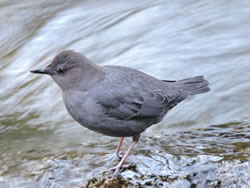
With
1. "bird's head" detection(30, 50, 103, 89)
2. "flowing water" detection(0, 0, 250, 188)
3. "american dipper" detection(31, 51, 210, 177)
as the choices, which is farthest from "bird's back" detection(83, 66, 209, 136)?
"flowing water" detection(0, 0, 250, 188)

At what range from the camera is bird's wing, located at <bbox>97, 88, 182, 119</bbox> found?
12.3ft

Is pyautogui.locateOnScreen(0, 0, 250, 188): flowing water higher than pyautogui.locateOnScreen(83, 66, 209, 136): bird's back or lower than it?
lower

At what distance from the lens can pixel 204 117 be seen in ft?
16.8

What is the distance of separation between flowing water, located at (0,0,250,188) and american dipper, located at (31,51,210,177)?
0.29 m

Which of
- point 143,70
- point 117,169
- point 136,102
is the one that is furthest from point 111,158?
point 143,70

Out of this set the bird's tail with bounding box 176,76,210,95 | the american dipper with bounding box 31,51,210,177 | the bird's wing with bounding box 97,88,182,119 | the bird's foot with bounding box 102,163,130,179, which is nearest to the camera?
the bird's foot with bounding box 102,163,130,179

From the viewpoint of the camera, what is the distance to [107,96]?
3.72m

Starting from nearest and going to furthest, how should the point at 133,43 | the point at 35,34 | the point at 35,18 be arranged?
the point at 133,43 < the point at 35,34 < the point at 35,18

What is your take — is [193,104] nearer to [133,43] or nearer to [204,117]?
[204,117]

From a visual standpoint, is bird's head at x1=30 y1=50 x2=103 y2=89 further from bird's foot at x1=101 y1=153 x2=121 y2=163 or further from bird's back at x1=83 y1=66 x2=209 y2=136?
bird's foot at x1=101 y1=153 x2=121 y2=163

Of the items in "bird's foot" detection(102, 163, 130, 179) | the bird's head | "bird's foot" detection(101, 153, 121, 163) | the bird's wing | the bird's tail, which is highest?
the bird's head

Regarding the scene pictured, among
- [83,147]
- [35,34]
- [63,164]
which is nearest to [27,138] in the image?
[83,147]

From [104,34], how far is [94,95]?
3903 mm

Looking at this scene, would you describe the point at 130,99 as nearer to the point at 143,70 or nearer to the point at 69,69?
the point at 69,69
